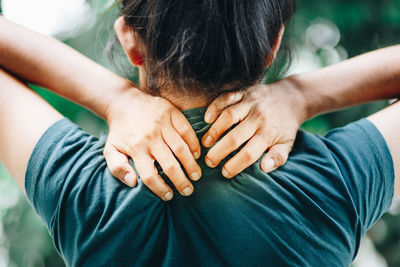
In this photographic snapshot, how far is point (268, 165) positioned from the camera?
542mm

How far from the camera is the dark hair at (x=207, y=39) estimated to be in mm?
475

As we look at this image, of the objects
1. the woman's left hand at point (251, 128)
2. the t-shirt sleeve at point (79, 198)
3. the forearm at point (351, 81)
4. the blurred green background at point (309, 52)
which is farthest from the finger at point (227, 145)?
the blurred green background at point (309, 52)

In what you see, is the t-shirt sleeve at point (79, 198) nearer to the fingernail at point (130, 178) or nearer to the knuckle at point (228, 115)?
the fingernail at point (130, 178)

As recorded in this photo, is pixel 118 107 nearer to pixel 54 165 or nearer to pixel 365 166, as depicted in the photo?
pixel 54 165

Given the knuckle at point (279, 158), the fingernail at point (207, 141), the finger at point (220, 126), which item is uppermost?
the finger at point (220, 126)

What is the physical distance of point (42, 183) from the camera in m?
0.54

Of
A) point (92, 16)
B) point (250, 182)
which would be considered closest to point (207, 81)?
point (250, 182)

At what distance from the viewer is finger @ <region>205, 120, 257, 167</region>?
522 millimetres

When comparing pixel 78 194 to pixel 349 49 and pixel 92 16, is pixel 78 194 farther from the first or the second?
pixel 349 49

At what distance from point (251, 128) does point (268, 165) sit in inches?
2.7

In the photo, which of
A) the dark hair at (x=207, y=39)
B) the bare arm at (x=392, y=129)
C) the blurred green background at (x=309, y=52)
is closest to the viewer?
the dark hair at (x=207, y=39)

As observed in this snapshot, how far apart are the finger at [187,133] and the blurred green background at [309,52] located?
0.71 m

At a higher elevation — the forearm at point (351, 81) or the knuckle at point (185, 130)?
the knuckle at point (185, 130)

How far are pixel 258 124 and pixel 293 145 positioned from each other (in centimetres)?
10
